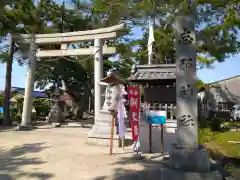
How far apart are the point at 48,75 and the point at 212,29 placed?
39.4 feet

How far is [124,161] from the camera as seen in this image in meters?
6.70

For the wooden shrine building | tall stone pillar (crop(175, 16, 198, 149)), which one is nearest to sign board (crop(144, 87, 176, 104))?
the wooden shrine building

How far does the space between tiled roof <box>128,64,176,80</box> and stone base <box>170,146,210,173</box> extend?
7106mm

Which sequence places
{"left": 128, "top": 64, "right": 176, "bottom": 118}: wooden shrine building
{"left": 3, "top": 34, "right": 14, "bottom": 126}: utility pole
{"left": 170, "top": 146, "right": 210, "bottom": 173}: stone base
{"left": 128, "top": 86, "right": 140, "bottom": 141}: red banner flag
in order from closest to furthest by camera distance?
{"left": 170, "top": 146, "right": 210, "bottom": 173}: stone base, {"left": 128, "top": 86, "right": 140, "bottom": 141}: red banner flag, {"left": 128, "top": 64, "right": 176, "bottom": 118}: wooden shrine building, {"left": 3, "top": 34, "right": 14, "bottom": 126}: utility pole

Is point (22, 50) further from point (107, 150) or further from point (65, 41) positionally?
point (107, 150)

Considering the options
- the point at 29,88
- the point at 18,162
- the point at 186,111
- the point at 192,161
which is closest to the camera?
the point at 192,161

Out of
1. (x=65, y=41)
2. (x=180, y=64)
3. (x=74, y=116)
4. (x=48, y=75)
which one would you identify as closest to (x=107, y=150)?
(x=180, y=64)

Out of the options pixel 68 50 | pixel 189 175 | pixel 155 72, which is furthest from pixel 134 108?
pixel 68 50

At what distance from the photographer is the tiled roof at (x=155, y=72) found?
39.0 feet

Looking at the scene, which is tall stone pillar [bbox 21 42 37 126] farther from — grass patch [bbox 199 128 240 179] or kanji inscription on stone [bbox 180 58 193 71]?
kanji inscription on stone [bbox 180 58 193 71]

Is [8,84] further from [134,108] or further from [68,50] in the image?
[134,108]

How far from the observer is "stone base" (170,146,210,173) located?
4.73 meters

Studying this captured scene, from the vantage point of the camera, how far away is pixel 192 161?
4.75 meters

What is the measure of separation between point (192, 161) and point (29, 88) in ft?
34.2
